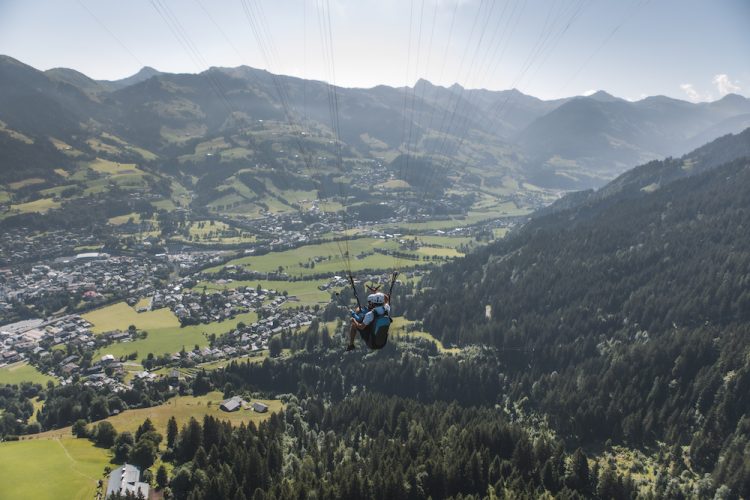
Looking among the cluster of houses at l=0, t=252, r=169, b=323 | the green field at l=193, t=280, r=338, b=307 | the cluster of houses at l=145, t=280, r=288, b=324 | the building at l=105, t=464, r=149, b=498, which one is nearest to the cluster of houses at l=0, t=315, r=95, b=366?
the cluster of houses at l=0, t=252, r=169, b=323

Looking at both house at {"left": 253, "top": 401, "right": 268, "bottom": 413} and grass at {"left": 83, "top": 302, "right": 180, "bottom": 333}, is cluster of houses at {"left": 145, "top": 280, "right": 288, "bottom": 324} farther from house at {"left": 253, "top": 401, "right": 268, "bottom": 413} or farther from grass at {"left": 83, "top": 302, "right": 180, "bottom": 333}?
house at {"left": 253, "top": 401, "right": 268, "bottom": 413}

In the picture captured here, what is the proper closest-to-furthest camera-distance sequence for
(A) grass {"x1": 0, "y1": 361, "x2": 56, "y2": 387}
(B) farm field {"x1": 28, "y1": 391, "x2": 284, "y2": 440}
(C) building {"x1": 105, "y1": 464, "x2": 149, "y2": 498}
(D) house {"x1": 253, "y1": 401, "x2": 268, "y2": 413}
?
(C) building {"x1": 105, "y1": 464, "x2": 149, "y2": 498}
(B) farm field {"x1": 28, "y1": 391, "x2": 284, "y2": 440}
(D) house {"x1": 253, "y1": 401, "x2": 268, "y2": 413}
(A) grass {"x1": 0, "y1": 361, "x2": 56, "y2": 387}

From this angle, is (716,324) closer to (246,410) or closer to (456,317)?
(456,317)

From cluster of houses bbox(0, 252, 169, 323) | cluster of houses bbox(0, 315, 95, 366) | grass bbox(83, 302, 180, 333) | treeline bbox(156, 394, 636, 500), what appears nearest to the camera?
treeline bbox(156, 394, 636, 500)

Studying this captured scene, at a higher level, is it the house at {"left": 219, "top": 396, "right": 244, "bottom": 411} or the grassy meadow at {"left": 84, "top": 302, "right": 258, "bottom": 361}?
the grassy meadow at {"left": 84, "top": 302, "right": 258, "bottom": 361}

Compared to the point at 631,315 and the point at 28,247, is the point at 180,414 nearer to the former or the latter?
the point at 631,315

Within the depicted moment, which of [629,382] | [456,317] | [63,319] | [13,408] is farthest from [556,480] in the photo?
[63,319]

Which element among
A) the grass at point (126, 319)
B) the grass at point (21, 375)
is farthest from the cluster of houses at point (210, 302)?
the grass at point (21, 375)
